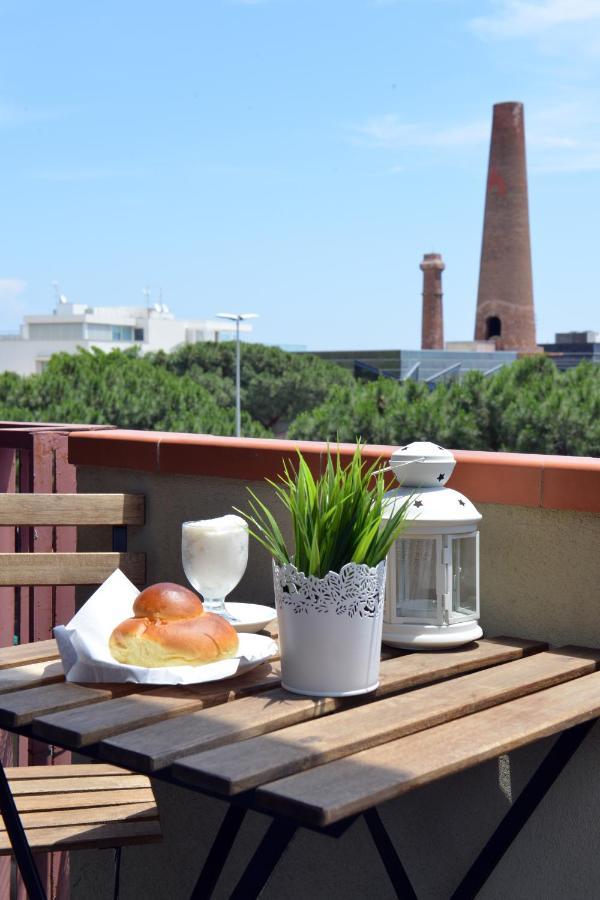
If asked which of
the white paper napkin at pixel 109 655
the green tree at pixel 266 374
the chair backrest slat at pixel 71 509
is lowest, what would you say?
the white paper napkin at pixel 109 655

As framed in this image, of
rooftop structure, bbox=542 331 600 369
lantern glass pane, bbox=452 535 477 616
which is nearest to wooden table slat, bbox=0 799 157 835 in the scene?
lantern glass pane, bbox=452 535 477 616

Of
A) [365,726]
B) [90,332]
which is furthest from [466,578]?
[90,332]

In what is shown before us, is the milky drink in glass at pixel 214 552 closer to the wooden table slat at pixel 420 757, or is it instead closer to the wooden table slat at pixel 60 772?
the wooden table slat at pixel 420 757

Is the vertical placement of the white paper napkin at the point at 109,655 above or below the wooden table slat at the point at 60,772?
above

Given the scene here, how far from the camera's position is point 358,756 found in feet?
4.68

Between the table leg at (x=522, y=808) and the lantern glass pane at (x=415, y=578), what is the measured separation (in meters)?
0.34

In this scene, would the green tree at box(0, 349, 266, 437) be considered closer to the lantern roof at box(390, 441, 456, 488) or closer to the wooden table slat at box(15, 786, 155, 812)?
the wooden table slat at box(15, 786, 155, 812)

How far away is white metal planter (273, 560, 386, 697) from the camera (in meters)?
1.66

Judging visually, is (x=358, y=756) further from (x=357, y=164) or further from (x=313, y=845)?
(x=357, y=164)

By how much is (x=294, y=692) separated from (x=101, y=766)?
46.4 inches

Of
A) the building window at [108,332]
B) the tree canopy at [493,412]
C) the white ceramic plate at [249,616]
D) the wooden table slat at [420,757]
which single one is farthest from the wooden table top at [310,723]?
the building window at [108,332]

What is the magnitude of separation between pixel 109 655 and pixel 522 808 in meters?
0.73

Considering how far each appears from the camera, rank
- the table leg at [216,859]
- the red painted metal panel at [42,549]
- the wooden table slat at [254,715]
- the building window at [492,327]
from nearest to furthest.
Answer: the wooden table slat at [254,715] → the table leg at [216,859] → the red painted metal panel at [42,549] → the building window at [492,327]

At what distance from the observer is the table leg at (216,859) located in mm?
1545
